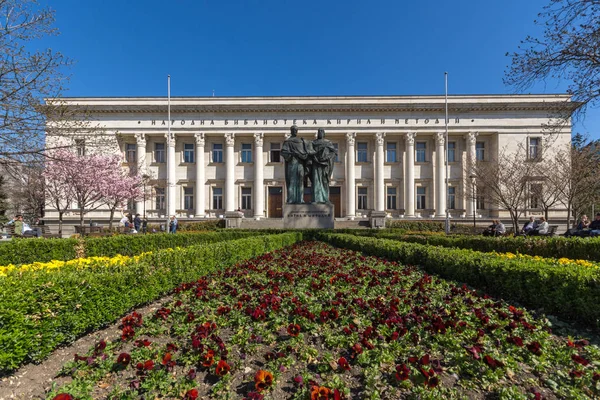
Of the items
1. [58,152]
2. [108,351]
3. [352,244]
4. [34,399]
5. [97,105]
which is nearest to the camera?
[34,399]

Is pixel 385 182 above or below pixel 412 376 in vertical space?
above

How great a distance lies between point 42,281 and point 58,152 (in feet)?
24.3

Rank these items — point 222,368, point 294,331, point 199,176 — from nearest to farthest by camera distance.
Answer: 1. point 222,368
2. point 294,331
3. point 199,176

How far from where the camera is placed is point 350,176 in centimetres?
3381

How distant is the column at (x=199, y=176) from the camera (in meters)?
33.4

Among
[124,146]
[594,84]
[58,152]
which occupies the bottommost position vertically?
[58,152]

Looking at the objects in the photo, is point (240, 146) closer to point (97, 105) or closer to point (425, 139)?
point (97, 105)

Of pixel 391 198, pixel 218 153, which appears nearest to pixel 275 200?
pixel 218 153

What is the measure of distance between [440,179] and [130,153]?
34650 millimetres

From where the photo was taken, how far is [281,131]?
33531 mm

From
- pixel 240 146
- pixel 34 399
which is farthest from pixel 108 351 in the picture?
pixel 240 146

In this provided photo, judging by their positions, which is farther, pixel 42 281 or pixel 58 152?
pixel 58 152

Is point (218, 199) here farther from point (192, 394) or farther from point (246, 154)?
point (192, 394)

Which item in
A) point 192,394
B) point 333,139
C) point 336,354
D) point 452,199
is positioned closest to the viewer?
point 192,394
